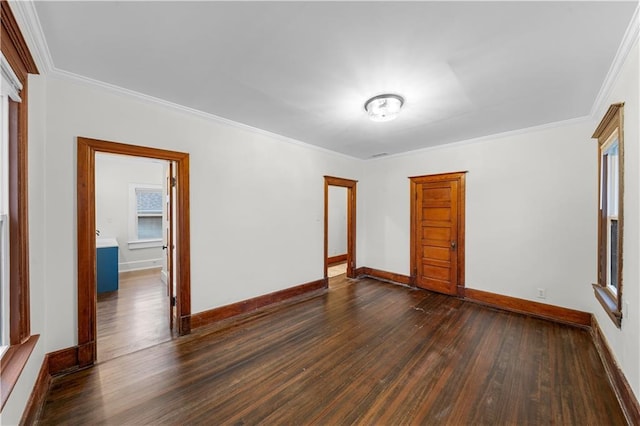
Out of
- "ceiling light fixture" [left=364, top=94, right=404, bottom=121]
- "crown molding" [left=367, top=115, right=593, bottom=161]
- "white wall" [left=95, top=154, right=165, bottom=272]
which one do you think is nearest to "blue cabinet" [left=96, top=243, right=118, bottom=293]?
"white wall" [left=95, top=154, right=165, bottom=272]

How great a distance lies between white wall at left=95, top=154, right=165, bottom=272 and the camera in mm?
5574

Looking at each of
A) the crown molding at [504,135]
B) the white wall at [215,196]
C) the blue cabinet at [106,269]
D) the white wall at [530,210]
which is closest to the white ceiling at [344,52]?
the crown molding at [504,135]

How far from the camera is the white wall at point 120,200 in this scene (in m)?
5.57

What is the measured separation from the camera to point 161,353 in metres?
2.47

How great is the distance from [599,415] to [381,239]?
3608 mm

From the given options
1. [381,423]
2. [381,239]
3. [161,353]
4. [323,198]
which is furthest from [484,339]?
[161,353]

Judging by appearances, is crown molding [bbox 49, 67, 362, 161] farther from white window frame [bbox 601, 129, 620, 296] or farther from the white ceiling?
white window frame [bbox 601, 129, 620, 296]

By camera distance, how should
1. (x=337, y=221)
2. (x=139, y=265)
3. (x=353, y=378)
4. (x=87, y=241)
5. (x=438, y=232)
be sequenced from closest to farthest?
(x=353, y=378)
(x=87, y=241)
(x=438, y=232)
(x=139, y=265)
(x=337, y=221)

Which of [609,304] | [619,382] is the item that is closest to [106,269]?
[619,382]

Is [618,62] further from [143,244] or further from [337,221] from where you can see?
[143,244]

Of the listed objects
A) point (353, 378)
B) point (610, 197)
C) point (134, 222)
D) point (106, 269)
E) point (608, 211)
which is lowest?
point (353, 378)

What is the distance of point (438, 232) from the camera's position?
4.37 meters

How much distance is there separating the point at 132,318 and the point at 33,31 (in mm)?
3016

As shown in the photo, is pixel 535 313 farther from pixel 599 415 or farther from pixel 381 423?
pixel 381 423
